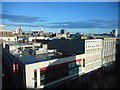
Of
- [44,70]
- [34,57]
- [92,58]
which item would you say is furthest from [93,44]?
[34,57]

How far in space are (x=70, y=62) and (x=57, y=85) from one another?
21.8 ft

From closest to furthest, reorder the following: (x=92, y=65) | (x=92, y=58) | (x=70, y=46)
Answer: (x=92, y=58)
(x=92, y=65)
(x=70, y=46)

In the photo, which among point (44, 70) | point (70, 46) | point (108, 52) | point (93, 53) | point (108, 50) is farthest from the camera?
point (108, 52)

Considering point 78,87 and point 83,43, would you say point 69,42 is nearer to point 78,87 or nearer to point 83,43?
point 83,43

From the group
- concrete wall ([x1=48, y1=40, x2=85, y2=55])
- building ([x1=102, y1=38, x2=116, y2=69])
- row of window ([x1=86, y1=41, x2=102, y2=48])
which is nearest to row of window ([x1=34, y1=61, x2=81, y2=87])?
concrete wall ([x1=48, y1=40, x2=85, y2=55])

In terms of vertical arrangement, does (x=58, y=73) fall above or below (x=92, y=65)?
above

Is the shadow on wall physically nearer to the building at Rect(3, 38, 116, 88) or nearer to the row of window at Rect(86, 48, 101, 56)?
the building at Rect(3, 38, 116, 88)

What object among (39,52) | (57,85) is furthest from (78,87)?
(39,52)

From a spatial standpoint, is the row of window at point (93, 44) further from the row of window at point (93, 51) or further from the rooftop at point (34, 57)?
the rooftop at point (34, 57)

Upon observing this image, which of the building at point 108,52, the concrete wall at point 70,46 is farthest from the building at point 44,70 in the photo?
the building at point 108,52

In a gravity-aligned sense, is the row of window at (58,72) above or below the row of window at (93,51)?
below

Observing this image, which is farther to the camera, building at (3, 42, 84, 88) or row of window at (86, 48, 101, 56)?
row of window at (86, 48, 101, 56)

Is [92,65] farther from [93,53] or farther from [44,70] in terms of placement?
[44,70]

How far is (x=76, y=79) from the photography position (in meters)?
26.5
